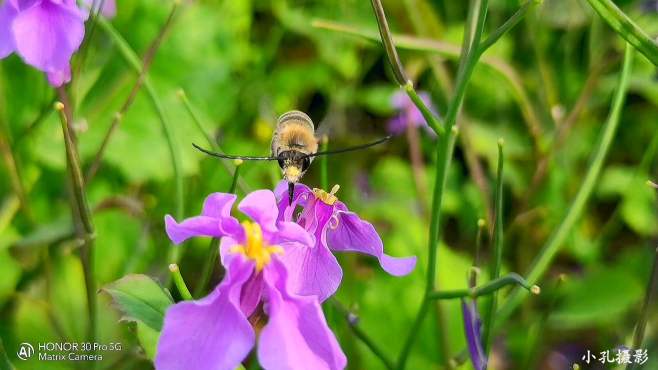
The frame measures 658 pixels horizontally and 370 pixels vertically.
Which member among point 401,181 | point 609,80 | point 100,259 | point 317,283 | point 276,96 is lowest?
point 317,283

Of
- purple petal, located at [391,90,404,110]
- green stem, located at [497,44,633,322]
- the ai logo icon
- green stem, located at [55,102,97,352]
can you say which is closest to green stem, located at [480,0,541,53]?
green stem, located at [497,44,633,322]

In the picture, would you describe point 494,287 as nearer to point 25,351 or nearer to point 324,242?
point 324,242

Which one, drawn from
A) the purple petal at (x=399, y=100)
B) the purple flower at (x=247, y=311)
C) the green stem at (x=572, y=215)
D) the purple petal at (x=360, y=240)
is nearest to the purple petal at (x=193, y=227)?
the purple flower at (x=247, y=311)

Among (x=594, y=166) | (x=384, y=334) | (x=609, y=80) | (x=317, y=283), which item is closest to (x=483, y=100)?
(x=609, y=80)

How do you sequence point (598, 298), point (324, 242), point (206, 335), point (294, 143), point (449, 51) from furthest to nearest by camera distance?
point (598, 298) < point (449, 51) < point (294, 143) < point (324, 242) < point (206, 335)

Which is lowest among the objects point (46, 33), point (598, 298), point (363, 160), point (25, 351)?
point (25, 351)

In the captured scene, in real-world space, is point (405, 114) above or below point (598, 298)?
above

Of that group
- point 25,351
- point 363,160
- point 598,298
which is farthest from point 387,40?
point 363,160

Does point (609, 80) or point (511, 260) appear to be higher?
point (609, 80)

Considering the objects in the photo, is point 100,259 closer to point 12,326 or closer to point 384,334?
point 12,326
